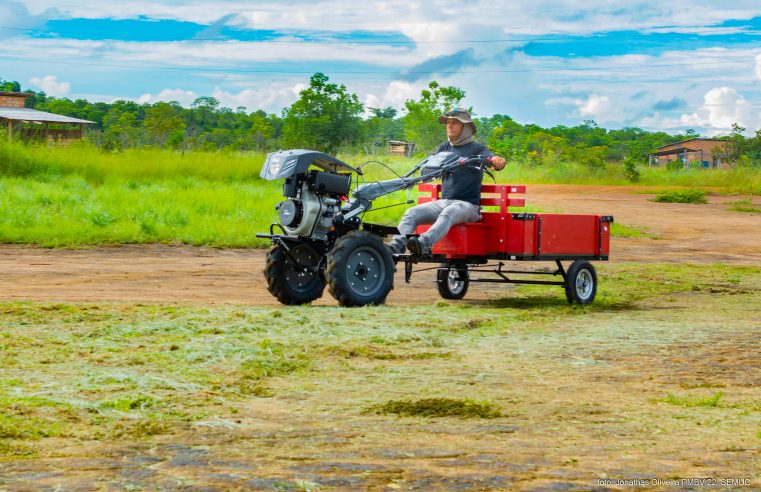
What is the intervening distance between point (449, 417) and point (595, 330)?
4.25 meters

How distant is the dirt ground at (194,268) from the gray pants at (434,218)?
1.33m

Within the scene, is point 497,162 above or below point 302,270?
above

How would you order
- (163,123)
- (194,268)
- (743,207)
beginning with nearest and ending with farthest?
(194,268), (743,207), (163,123)

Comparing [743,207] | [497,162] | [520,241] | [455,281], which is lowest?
[455,281]

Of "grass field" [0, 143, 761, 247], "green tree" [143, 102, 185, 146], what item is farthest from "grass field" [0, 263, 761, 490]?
"green tree" [143, 102, 185, 146]

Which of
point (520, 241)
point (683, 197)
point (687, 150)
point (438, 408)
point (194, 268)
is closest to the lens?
point (438, 408)

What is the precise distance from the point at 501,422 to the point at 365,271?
5.04m

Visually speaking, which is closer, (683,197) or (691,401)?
(691,401)

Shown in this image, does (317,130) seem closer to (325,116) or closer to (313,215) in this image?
(325,116)

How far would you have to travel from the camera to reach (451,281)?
531 inches

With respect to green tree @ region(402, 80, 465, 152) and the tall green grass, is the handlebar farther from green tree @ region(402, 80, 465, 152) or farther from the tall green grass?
green tree @ region(402, 80, 465, 152)

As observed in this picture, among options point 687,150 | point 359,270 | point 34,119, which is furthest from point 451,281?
point 687,150

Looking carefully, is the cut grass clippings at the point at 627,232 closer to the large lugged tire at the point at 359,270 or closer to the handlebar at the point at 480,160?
the handlebar at the point at 480,160

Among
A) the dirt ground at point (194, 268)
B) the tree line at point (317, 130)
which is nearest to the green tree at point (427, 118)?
the tree line at point (317, 130)
